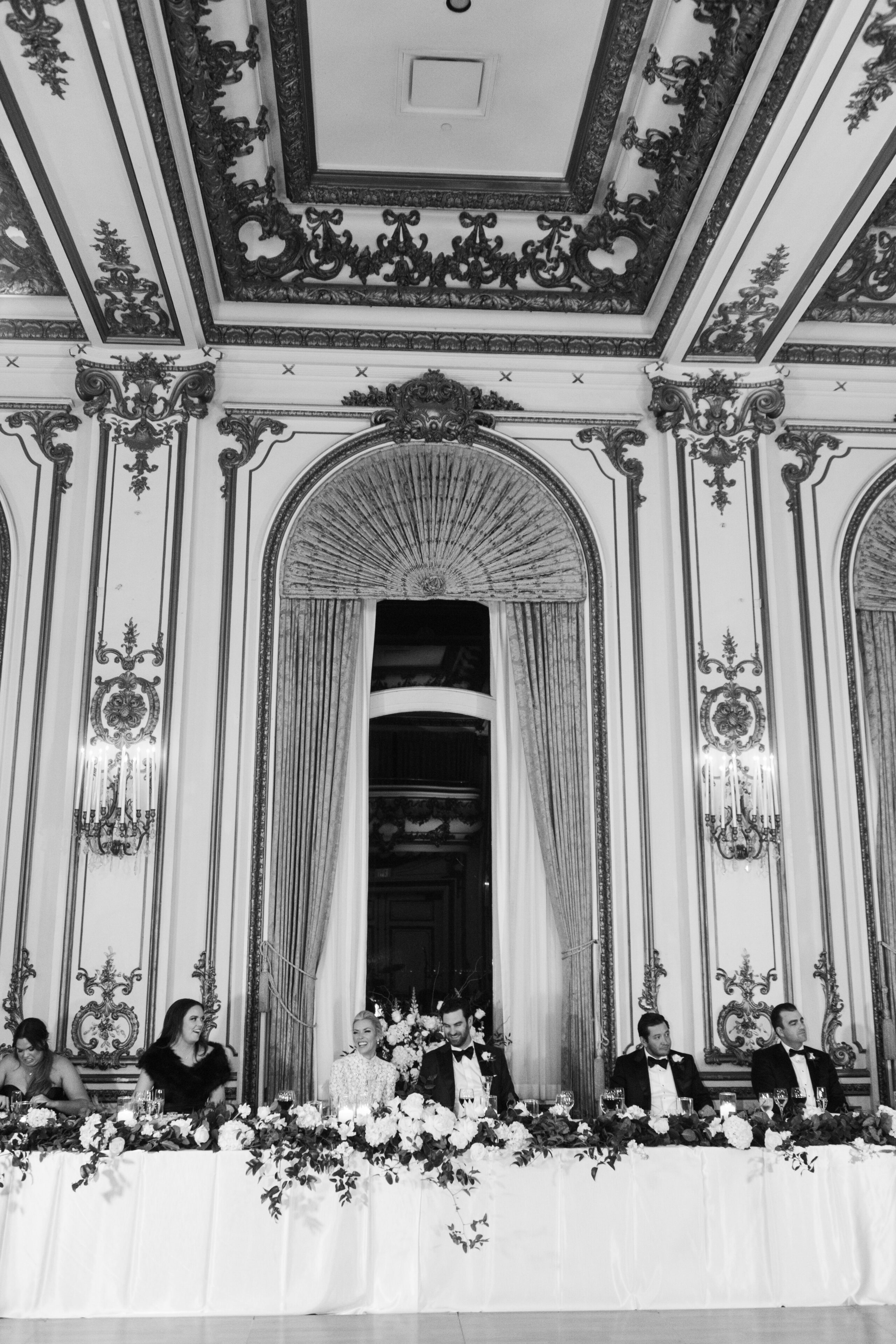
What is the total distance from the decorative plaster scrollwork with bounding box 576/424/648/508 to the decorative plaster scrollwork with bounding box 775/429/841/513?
90 cm

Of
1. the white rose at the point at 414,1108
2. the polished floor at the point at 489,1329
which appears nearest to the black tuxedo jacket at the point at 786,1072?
the polished floor at the point at 489,1329

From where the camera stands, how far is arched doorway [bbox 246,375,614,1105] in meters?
7.14

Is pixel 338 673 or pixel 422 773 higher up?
pixel 338 673

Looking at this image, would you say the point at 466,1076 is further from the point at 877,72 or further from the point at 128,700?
the point at 877,72

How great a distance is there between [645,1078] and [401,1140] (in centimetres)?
186

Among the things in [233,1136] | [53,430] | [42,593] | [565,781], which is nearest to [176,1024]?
[233,1136]

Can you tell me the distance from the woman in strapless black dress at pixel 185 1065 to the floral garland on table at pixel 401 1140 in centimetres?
102

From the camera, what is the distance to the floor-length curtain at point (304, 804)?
696 cm

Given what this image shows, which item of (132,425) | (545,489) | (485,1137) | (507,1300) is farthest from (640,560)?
(507,1300)

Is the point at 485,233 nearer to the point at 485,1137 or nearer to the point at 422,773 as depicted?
the point at 422,773

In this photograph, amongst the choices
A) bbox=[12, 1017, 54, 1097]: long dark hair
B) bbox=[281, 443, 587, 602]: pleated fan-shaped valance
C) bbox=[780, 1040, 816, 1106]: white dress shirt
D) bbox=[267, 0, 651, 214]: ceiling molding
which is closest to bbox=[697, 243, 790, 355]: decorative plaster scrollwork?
bbox=[267, 0, 651, 214]: ceiling molding

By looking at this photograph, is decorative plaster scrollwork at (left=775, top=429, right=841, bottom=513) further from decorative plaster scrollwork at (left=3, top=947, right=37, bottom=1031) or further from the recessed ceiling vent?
decorative plaster scrollwork at (left=3, top=947, right=37, bottom=1031)

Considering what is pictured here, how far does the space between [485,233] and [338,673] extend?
9.01ft

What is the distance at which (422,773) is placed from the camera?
7812 millimetres
